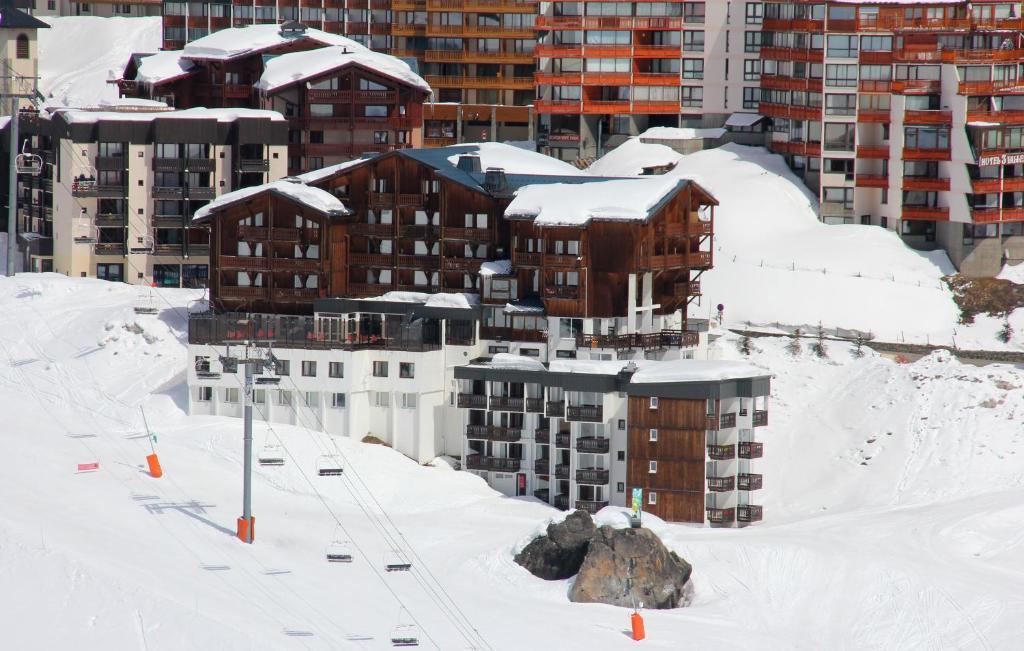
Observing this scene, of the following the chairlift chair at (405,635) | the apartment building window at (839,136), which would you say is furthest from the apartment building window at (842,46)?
the chairlift chair at (405,635)

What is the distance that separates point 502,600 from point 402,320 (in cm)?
2166

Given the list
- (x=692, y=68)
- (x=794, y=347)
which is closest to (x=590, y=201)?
(x=794, y=347)

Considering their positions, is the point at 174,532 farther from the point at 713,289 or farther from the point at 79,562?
the point at 713,289

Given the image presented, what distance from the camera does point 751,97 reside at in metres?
144

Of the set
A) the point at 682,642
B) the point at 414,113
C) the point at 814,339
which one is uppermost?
the point at 414,113

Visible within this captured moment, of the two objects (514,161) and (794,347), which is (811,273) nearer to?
(794,347)

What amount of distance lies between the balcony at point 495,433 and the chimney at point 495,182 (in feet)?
38.9

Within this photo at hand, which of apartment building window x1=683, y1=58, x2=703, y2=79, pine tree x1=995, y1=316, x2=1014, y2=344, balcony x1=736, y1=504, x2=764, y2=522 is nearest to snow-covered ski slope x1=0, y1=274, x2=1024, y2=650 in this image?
balcony x1=736, y1=504, x2=764, y2=522

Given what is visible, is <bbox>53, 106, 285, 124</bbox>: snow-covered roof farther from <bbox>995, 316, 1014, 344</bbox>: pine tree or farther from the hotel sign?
<bbox>995, 316, 1014, 344</bbox>: pine tree

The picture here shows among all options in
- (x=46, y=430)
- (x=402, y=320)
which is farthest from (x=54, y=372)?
(x=402, y=320)

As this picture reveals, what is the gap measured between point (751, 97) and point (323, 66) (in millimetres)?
25122

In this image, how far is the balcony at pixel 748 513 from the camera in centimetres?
10681

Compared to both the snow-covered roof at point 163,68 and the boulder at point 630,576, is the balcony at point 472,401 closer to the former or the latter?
the boulder at point 630,576

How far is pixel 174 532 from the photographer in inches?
3888
